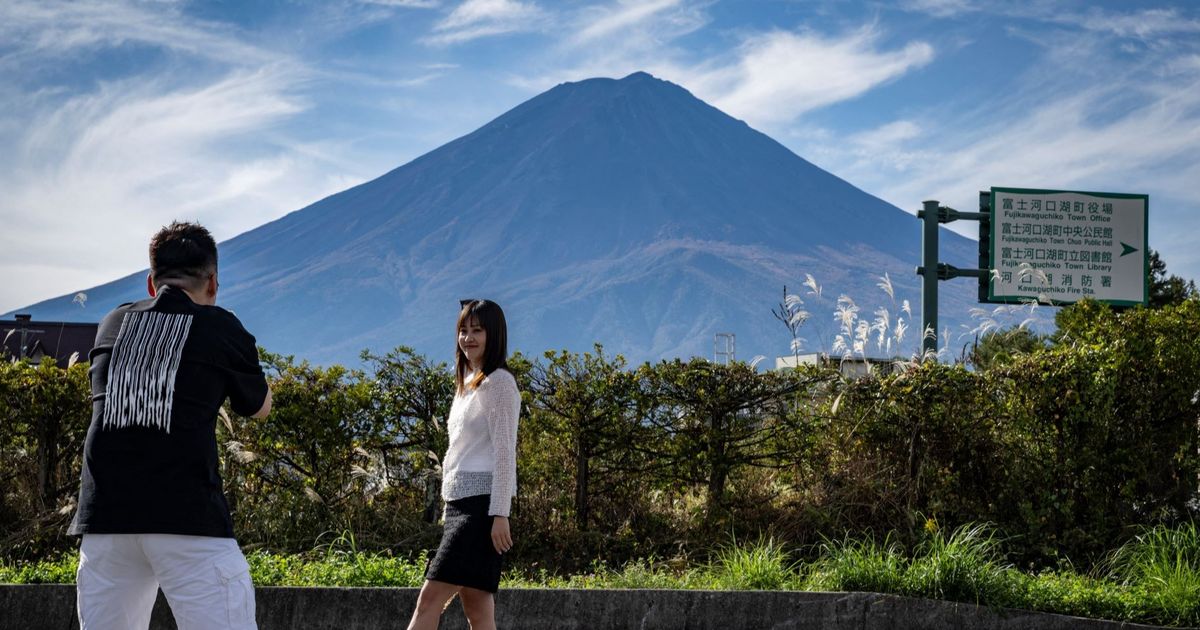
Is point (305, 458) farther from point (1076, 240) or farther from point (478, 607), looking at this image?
point (1076, 240)

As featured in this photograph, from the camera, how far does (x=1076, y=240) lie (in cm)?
1638

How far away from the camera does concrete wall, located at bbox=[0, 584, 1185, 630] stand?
5949 mm

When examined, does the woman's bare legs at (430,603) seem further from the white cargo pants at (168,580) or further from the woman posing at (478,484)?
the white cargo pants at (168,580)

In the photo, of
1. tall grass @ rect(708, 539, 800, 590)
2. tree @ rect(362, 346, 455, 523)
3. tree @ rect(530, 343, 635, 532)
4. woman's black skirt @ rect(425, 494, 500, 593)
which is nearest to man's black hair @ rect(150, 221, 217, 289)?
woman's black skirt @ rect(425, 494, 500, 593)

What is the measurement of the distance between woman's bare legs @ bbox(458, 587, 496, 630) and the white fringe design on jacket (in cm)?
164

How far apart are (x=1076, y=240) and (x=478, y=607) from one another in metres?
14.0

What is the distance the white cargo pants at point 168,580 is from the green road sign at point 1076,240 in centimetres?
1427

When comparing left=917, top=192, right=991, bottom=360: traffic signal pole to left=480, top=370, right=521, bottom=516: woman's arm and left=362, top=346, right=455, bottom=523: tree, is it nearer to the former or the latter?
left=362, top=346, right=455, bottom=523: tree

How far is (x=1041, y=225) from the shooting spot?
16.3 meters

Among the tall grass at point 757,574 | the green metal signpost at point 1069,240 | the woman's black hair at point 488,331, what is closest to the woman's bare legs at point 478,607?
the woman's black hair at point 488,331

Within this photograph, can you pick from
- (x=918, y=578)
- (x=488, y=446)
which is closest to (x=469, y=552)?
(x=488, y=446)

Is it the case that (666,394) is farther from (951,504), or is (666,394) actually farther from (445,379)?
(951,504)

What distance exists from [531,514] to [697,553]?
46.7 inches

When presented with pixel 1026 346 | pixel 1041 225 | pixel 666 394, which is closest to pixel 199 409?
pixel 666 394
